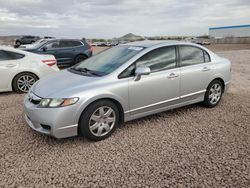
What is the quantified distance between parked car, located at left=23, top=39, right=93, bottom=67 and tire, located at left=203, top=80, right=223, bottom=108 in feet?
24.3

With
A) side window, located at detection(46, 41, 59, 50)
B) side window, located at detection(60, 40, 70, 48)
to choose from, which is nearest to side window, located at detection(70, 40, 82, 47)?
side window, located at detection(60, 40, 70, 48)

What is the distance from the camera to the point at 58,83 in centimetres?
329

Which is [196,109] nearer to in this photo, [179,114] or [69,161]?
[179,114]

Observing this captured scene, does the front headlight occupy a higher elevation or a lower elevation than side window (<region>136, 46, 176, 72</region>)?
lower

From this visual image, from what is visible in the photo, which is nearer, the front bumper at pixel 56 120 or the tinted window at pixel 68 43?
the front bumper at pixel 56 120

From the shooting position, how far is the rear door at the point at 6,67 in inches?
219

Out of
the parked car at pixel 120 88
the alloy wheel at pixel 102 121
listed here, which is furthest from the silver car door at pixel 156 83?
the alloy wheel at pixel 102 121

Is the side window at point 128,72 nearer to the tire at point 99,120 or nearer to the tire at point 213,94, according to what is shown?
the tire at point 99,120

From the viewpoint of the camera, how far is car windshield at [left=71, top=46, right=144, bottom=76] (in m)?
3.48

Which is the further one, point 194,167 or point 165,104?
point 165,104

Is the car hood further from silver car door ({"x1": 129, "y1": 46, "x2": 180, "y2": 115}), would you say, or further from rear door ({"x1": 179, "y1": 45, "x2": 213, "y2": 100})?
rear door ({"x1": 179, "y1": 45, "x2": 213, "y2": 100})

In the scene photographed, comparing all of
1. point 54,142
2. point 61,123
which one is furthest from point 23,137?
point 61,123

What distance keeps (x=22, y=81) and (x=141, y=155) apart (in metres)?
4.47

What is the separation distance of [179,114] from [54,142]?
96.3 inches
